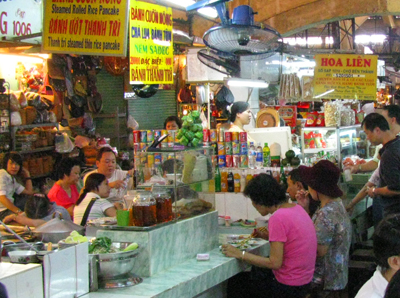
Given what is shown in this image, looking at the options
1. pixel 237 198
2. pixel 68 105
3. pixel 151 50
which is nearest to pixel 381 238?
pixel 237 198

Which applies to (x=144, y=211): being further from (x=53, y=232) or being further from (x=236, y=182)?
(x=236, y=182)

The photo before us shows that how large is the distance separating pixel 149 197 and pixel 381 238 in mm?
1929

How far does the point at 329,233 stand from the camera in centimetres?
469

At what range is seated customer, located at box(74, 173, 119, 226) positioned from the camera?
5.21m

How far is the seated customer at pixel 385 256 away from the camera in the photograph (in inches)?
99.3

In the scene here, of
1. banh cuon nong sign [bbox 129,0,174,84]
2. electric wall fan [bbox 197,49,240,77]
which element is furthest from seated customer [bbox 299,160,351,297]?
electric wall fan [bbox 197,49,240,77]

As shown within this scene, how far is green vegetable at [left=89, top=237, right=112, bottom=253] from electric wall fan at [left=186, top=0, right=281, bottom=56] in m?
2.57

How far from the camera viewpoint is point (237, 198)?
6.87 metres

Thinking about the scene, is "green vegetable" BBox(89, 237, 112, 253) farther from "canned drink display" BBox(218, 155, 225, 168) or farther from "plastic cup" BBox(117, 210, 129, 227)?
"canned drink display" BBox(218, 155, 225, 168)

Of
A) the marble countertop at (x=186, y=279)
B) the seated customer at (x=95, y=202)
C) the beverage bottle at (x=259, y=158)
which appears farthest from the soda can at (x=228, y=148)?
the marble countertop at (x=186, y=279)

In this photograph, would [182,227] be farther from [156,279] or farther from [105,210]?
[105,210]

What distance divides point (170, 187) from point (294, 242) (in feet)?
3.60

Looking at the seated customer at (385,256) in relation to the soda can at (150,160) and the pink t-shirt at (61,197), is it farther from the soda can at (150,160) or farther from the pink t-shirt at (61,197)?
the pink t-shirt at (61,197)

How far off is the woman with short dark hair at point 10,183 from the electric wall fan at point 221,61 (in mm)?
3096
